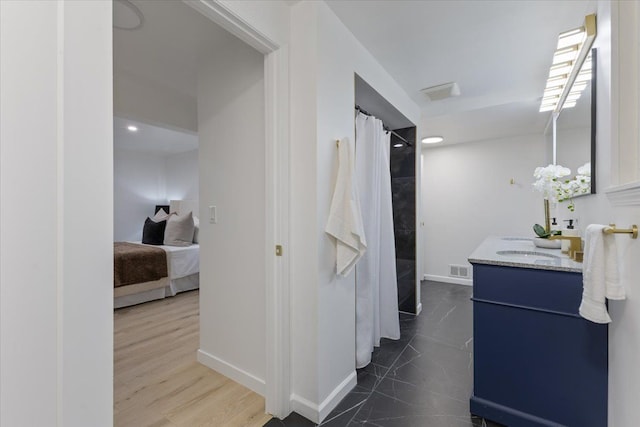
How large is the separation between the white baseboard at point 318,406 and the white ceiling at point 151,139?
3.66m

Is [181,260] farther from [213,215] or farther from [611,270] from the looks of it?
[611,270]

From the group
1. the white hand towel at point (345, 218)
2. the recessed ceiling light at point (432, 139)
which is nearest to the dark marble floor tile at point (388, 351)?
the white hand towel at point (345, 218)

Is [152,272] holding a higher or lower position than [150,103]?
lower

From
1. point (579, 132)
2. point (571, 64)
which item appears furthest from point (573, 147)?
point (571, 64)

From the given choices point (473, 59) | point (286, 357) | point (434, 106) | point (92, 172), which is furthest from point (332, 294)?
point (434, 106)

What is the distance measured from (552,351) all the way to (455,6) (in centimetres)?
199

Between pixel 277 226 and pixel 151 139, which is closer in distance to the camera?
pixel 277 226

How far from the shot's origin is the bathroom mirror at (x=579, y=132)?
1561mm

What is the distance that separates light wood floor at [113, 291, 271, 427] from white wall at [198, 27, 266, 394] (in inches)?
5.3

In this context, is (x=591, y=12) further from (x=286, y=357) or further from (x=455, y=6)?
(x=286, y=357)

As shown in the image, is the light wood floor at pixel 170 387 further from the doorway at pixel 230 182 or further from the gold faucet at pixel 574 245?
the gold faucet at pixel 574 245

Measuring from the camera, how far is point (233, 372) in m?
1.99

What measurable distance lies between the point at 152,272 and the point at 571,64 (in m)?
4.72

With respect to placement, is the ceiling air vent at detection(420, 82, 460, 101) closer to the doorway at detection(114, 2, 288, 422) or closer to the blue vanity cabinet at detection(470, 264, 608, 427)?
the doorway at detection(114, 2, 288, 422)
